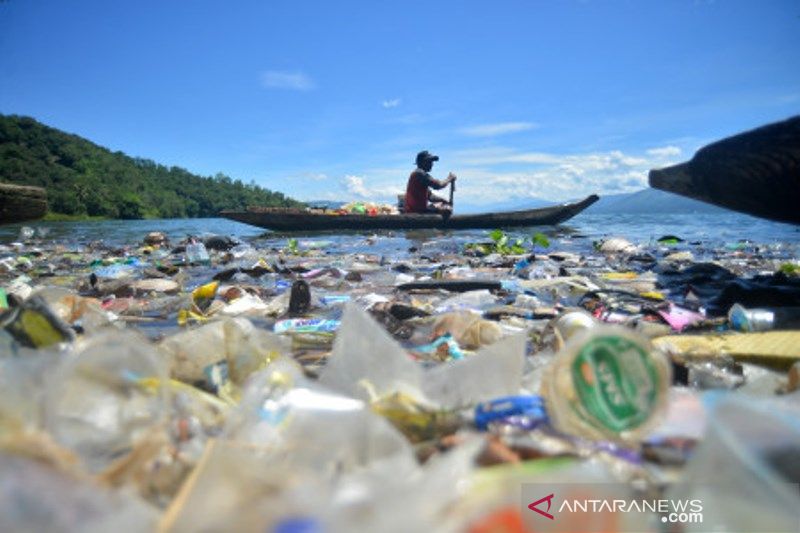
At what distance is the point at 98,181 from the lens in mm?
56938

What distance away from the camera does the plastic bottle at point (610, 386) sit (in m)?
0.93

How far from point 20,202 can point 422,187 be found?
11.0 metres

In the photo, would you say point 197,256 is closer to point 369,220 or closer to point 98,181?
point 369,220

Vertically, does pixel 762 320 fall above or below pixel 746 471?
below

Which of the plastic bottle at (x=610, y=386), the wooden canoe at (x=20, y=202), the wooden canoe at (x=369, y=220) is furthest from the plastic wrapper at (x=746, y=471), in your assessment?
the wooden canoe at (x=369, y=220)

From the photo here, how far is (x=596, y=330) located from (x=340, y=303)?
2.49m

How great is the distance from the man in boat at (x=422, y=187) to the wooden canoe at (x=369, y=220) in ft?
1.93

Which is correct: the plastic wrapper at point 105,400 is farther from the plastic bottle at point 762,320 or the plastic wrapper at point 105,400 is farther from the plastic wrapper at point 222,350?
the plastic bottle at point 762,320

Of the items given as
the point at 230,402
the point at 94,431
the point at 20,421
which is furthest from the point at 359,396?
the point at 20,421

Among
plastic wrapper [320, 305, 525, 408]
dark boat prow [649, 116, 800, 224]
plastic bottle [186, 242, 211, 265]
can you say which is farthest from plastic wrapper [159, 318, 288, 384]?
plastic bottle [186, 242, 211, 265]

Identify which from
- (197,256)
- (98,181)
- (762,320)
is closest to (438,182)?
(197,256)

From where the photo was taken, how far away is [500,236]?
765 centimetres

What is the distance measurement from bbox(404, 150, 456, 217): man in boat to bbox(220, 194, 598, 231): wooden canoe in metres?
0.59

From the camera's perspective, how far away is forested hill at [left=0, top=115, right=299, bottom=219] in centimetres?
4938
